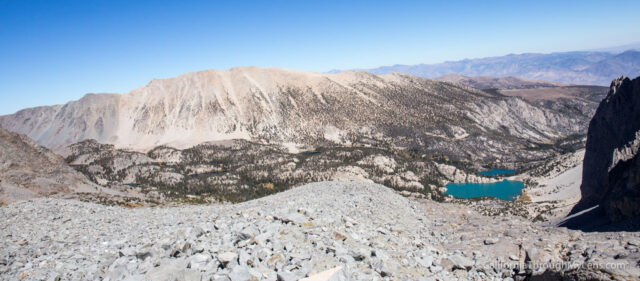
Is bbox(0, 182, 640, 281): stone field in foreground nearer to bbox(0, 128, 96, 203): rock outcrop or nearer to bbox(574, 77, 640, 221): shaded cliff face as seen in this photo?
bbox(574, 77, 640, 221): shaded cliff face

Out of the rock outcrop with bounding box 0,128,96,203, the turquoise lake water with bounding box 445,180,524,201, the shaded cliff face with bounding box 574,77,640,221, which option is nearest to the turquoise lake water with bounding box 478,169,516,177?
the turquoise lake water with bounding box 445,180,524,201

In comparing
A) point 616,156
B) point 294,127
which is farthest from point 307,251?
point 294,127

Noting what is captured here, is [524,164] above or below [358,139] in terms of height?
below

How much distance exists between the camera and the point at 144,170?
113 metres

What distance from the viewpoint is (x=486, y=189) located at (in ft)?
380

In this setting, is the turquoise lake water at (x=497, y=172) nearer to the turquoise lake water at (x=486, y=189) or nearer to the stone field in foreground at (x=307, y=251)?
the turquoise lake water at (x=486, y=189)

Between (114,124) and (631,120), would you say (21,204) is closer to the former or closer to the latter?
(631,120)

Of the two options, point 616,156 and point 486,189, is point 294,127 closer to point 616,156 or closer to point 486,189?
point 486,189

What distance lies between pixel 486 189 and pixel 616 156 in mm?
82857

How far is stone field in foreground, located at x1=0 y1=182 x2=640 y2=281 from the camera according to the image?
1052cm

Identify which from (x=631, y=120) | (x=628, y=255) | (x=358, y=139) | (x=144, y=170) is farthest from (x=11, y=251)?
(x=358, y=139)

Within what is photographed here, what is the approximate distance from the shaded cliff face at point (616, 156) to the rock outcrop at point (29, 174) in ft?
228

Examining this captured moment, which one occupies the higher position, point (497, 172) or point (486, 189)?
point (486, 189)

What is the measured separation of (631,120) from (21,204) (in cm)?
7535
